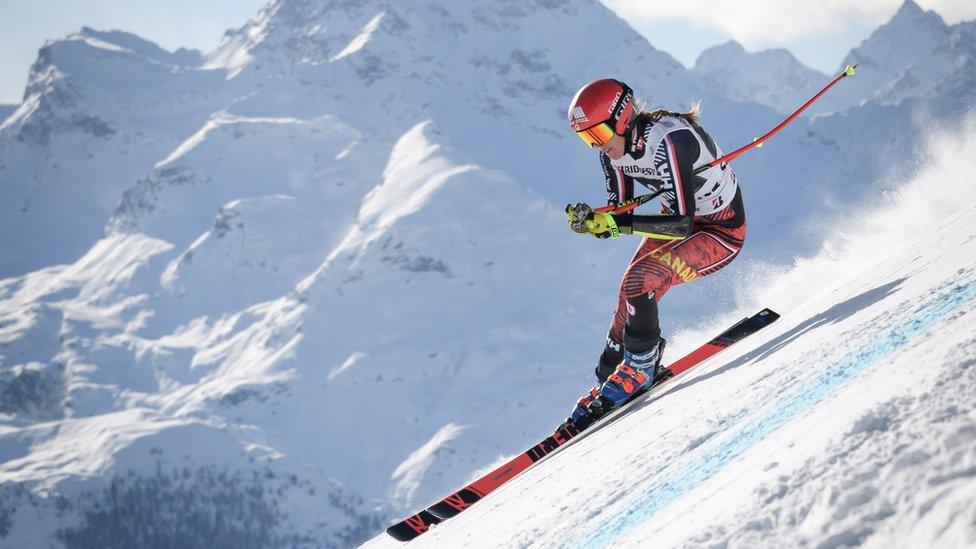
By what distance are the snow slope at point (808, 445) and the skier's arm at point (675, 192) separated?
3.83 feet

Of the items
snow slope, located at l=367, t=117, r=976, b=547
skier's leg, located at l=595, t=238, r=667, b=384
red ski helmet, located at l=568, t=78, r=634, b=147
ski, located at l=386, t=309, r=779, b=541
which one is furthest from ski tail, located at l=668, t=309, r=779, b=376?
red ski helmet, located at l=568, t=78, r=634, b=147

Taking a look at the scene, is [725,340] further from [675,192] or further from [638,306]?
[675,192]

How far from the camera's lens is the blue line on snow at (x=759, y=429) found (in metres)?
4.33

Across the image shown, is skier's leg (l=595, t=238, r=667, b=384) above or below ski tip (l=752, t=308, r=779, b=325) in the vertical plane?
above

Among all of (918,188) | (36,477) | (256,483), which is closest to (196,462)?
(256,483)

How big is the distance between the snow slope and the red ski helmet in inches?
83.2

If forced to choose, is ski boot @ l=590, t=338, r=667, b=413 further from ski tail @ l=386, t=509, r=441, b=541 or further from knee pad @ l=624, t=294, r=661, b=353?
ski tail @ l=386, t=509, r=441, b=541

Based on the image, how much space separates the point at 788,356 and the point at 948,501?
3.20 metres

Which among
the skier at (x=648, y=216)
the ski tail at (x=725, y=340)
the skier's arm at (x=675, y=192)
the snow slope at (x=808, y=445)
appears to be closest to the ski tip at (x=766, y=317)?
the ski tail at (x=725, y=340)

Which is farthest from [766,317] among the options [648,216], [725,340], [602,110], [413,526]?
[413,526]

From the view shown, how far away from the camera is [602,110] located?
718 cm

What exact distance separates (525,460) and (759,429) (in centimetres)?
373

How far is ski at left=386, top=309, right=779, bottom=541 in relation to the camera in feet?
24.2

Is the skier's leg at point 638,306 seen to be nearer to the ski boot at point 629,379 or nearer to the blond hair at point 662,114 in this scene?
the ski boot at point 629,379
